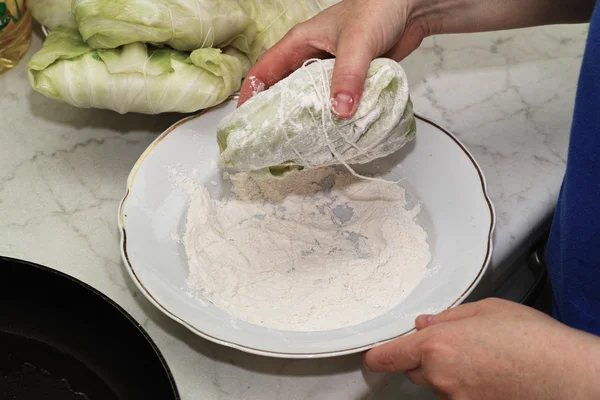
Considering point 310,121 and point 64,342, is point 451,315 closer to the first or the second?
point 310,121

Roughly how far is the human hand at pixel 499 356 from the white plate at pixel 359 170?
0.21ft

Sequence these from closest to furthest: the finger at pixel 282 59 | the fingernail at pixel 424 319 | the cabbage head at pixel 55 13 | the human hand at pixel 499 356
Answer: the human hand at pixel 499 356
the fingernail at pixel 424 319
the finger at pixel 282 59
the cabbage head at pixel 55 13

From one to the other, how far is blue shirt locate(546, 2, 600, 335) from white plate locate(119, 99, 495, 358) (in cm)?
9

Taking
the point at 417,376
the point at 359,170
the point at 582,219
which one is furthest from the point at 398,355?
the point at 359,170

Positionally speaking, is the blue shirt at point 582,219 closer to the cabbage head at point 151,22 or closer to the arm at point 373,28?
the arm at point 373,28

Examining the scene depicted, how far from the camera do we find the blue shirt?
0.66 metres

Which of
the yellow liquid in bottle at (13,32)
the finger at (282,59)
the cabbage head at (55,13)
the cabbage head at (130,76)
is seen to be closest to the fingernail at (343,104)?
the finger at (282,59)

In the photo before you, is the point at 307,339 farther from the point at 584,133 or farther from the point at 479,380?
the point at 584,133

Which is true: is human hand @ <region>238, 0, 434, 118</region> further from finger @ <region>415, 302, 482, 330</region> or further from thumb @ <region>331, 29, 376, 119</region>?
finger @ <region>415, 302, 482, 330</region>

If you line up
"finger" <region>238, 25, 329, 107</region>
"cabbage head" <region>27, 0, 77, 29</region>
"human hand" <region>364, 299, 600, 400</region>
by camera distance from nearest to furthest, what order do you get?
"human hand" <region>364, 299, 600, 400</region> < "finger" <region>238, 25, 329, 107</region> < "cabbage head" <region>27, 0, 77, 29</region>

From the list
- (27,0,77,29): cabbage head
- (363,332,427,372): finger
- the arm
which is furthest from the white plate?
(27,0,77,29): cabbage head

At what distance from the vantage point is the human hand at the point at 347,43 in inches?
30.1

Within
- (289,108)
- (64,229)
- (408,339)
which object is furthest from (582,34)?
(64,229)

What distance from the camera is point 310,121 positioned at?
30.7 inches
